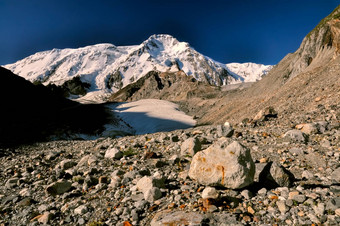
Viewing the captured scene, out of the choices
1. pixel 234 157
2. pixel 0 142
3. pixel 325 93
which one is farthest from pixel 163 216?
pixel 0 142

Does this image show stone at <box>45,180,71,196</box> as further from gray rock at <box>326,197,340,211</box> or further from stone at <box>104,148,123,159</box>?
gray rock at <box>326,197,340,211</box>

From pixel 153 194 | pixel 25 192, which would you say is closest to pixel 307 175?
pixel 153 194

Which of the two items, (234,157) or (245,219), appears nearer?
(245,219)

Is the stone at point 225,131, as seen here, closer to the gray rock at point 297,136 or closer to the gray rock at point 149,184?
the gray rock at point 297,136

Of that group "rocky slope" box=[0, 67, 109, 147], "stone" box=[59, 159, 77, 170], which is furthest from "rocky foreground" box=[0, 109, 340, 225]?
"rocky slope" box=[0, 67, 109, 147]

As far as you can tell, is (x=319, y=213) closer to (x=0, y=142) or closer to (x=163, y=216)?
(x=163, y=216)

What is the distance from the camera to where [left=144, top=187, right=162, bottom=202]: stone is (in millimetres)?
4148

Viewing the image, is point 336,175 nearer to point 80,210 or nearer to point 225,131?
point 225,131

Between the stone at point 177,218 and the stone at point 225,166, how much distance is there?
1013 mm

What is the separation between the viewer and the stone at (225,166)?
13.0ft

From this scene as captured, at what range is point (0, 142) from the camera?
592 inches

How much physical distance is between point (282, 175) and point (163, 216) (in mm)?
2865

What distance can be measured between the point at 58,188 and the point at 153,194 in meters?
3.26

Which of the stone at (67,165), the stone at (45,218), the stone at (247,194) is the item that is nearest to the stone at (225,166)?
the stone at (247,194)
